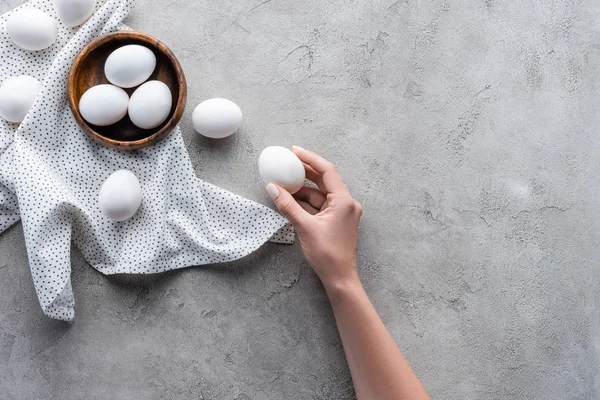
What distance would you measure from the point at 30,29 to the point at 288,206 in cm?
51

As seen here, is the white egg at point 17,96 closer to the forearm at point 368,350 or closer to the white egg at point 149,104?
the white egg at point 149,104

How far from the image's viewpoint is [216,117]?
913 mm

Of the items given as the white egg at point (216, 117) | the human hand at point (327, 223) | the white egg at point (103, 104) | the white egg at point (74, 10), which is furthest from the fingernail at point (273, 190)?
the white egg at point (74, 10)

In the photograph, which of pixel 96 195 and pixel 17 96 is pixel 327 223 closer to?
pixel 96 195

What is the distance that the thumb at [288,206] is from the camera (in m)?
0.88

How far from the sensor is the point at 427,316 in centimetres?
98

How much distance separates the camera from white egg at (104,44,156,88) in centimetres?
86

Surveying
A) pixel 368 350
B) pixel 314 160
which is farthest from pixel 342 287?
pixel 314 160

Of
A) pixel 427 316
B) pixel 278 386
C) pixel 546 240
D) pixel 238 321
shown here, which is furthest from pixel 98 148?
pixel 546 240

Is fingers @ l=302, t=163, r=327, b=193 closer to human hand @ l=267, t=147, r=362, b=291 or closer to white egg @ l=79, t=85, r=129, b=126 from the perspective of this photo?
human hand @ l=267, t=147, r=362, b=291

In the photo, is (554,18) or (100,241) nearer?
(100,241)

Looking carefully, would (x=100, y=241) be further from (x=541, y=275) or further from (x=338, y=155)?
(x=541, y=275)

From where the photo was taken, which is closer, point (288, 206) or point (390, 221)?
point (288, 206)

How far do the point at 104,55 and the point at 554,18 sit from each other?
32.2 inches
